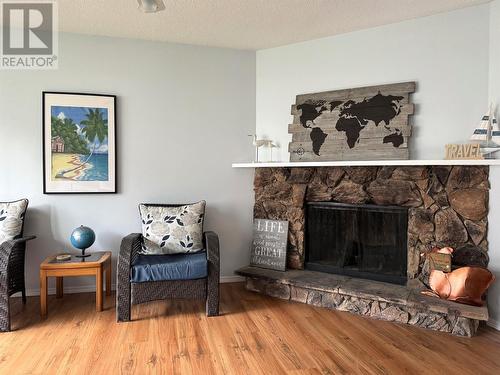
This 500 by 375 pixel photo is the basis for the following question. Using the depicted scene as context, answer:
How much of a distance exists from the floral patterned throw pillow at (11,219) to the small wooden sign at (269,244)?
2155mm

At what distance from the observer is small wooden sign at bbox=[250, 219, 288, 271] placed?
3629 millimetres

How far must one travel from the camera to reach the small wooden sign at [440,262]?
9.20ft

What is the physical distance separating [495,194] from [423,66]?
47.1 inches

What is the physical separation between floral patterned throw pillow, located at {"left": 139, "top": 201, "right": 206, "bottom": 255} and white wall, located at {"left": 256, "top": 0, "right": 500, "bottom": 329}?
161cm

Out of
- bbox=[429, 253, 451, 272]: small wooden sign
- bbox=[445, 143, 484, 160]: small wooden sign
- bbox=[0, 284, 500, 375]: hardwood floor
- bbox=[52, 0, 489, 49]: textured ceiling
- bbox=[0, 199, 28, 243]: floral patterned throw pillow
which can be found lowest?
bbox=[0, 284, 500, 375]: hardwood floor

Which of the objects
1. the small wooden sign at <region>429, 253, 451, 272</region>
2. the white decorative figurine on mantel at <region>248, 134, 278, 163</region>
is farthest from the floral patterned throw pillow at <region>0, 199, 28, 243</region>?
the small wooden sign at <region>429, 253, 451, 272</region>

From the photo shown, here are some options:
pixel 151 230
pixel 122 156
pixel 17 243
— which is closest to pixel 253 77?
pixel 122 156

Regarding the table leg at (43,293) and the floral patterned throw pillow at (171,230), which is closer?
the table leg at (43,293)

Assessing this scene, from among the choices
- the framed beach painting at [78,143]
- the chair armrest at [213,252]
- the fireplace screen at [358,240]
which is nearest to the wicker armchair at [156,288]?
the chair armrest at [213,252]

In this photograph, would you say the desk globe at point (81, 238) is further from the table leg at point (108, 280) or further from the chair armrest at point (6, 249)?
the chair armrest at point (6, 249)

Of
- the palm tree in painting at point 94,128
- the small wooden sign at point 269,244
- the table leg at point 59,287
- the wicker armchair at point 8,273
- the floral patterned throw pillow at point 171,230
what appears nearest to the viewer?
the wicker armchair at point 8,273

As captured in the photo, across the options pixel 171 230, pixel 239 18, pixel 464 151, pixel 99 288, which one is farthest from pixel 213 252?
pixel 464 151

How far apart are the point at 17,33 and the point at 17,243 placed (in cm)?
193

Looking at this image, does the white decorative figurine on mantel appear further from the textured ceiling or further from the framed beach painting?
the framed beach painting
